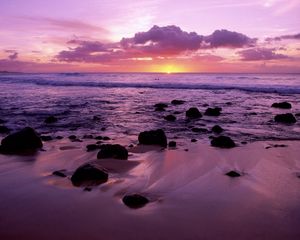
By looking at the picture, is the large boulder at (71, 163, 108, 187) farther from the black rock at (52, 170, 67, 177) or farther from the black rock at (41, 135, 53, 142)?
the black rock at (41, 135, 53, 142)

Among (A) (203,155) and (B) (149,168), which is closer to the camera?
(B) (149,168)

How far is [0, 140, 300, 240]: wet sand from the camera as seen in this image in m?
4.48

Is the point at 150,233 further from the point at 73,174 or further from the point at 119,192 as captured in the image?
the point at 73,174

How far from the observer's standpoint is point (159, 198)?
5.62m

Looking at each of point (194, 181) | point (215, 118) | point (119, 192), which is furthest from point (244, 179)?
point (215, 118)

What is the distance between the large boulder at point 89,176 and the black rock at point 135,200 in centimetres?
103

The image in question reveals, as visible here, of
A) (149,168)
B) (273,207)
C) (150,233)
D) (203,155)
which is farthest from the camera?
(203,155)

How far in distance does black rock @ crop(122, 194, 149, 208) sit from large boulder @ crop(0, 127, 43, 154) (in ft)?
14.6

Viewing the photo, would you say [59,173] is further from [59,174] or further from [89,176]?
[89,176]

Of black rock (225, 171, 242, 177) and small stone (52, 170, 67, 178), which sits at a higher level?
black rock (225, 171, 242, 177)

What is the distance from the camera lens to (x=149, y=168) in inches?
292

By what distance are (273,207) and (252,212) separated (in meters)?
0.43

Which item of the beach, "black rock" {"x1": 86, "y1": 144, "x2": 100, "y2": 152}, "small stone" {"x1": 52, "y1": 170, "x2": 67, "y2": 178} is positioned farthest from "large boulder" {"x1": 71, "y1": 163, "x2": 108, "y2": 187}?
"black rock" {"x1": 86, "y1": 144, "x2": 100, "y2": 152}

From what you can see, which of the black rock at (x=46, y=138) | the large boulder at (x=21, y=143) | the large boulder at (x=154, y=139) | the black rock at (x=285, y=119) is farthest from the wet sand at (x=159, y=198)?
the black rock at (x=285, y=119)
